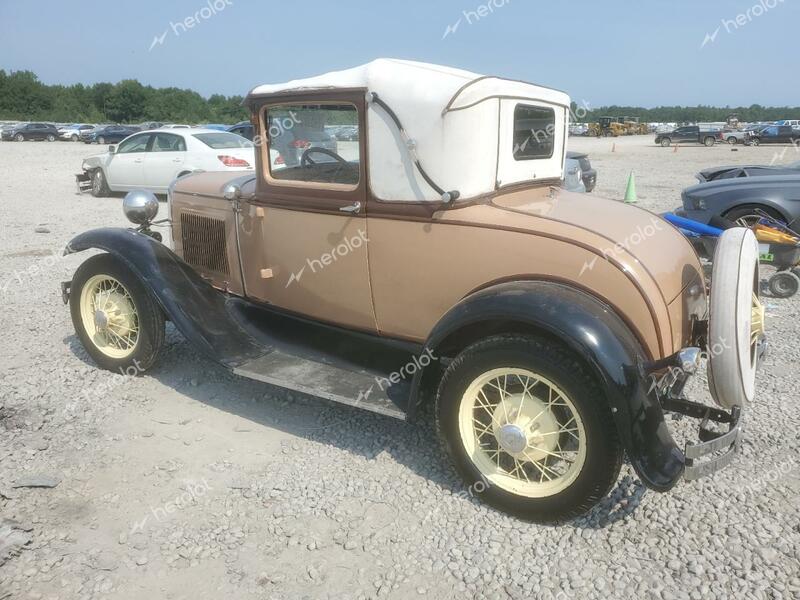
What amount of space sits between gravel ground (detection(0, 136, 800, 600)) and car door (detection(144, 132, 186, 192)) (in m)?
8.45

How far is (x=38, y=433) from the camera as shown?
355cm

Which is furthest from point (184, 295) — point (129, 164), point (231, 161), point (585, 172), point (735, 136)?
point (735, 136)

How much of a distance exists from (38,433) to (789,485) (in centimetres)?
419

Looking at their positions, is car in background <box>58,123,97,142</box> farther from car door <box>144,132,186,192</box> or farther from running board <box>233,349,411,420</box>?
running board <box>233,349,411,420</box>

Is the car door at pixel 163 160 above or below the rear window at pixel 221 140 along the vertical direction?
below

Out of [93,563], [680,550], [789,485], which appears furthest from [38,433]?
[789,485]

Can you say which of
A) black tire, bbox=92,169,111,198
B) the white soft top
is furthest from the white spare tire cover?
black tire, bbox=92,169,111,198

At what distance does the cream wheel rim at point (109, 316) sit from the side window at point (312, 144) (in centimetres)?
151

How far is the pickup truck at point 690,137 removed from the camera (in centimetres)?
3775

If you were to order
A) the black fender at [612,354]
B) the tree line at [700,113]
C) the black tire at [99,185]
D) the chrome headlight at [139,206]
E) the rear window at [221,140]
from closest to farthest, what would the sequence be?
the black fender at [612,354], the chrome headlight at [139,206], the rear window at [221,140], the black tire at [99,185], the tree line at [700,113]

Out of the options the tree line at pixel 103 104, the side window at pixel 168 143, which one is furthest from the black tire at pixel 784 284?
the tree line at pixel 103 104

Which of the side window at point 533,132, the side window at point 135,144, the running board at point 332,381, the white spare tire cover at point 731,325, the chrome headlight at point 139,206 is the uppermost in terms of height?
the side window at point 533,132

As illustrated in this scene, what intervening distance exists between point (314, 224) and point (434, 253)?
31.7 inches

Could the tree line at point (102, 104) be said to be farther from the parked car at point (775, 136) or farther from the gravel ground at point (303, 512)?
the gravel ground at point (303, 512)
